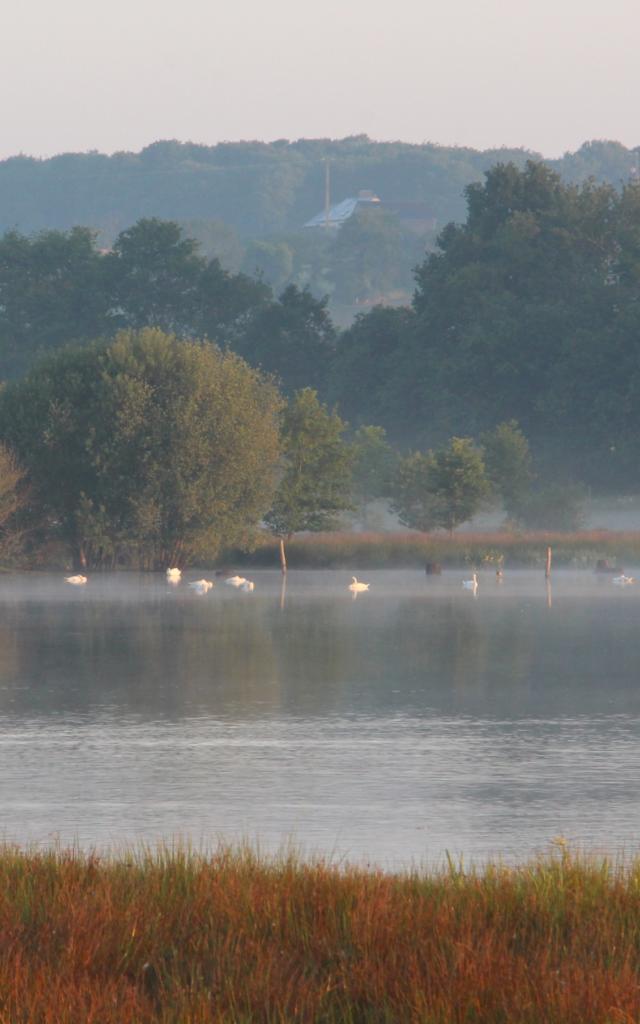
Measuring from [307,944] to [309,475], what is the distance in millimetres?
68028

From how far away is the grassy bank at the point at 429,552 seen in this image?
7588 centimetres

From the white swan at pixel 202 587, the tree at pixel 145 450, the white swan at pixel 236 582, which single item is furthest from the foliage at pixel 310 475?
the white swan at pixel 202 587

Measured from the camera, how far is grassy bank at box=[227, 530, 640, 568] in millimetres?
75875

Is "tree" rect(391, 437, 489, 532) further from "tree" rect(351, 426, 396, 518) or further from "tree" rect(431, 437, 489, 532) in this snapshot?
"tree" rect(351, 426, 396, 518)

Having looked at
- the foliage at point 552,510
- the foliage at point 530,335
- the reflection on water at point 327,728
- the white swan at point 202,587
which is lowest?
the reflection on water at point 327,728

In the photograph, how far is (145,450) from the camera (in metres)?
71.6

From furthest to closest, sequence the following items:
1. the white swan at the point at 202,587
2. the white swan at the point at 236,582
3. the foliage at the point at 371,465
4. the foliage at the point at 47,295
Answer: the foliage at the point at 47,295, the foliage at the point at 371,465, the white swan at the point at 236,582, the white swan at the point at 202,587

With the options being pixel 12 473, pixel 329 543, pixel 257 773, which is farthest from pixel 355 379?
pixel 257 773

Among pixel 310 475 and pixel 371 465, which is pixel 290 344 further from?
pixel 310 475

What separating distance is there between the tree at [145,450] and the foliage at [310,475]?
9.05ft

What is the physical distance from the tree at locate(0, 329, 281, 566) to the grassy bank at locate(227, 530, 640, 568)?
12.6 feet

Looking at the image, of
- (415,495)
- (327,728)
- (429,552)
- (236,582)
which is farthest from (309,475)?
(327,728)

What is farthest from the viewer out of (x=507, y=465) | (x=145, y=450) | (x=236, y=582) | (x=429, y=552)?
(x=507, y=465)

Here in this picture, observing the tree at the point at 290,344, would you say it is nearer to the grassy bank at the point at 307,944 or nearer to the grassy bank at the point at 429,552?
the grassy bank at the point at 429,552
